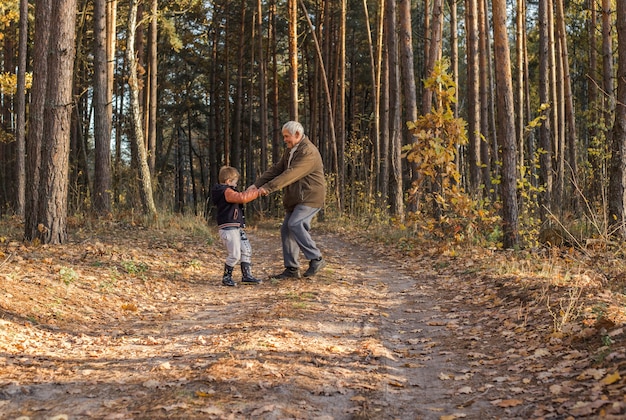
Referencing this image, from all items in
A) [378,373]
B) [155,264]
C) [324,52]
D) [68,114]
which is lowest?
[378,373]

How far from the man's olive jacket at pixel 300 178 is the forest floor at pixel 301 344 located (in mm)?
1161

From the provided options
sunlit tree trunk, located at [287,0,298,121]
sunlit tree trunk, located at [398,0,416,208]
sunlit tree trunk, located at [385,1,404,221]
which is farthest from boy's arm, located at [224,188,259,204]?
sunlit tree trunk, located at [287,0,298,121]

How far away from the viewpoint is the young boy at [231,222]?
8469 millimetres

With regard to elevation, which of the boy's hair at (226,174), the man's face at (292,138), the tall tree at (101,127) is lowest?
the boy's hair at (226,174)

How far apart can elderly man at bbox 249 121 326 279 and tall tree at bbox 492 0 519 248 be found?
3887 mm

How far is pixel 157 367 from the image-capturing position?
4668 millimetres

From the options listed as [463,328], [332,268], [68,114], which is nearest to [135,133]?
[68,114]

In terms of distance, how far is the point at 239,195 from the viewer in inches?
327

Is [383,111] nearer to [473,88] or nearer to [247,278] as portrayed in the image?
[473,88]

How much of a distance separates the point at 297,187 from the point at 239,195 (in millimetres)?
841

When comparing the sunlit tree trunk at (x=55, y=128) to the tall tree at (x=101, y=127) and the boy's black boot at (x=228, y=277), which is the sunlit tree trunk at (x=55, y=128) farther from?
the tall tree at (x=101, y=127)

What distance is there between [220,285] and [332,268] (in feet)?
6.99

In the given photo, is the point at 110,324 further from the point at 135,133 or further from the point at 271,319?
the point at 135,133

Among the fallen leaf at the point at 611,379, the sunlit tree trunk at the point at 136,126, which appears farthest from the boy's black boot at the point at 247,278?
the sunlit tree trunk at the point at 136,126
